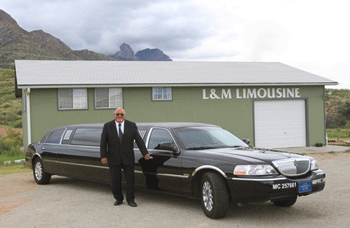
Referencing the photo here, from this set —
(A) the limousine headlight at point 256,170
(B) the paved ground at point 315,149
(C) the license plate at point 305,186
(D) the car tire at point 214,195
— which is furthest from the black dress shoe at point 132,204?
(B) the paved ground at point 315,149

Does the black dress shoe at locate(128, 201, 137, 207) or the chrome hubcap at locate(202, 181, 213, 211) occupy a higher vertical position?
the chrome hubcap at locate(202, 181, 213, 211)

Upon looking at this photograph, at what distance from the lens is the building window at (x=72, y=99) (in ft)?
54.1

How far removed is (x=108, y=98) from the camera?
1708cm

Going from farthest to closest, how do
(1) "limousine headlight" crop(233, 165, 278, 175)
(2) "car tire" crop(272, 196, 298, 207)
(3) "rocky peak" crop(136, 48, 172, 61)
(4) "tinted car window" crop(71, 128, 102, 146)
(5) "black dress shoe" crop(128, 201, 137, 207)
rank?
(3) "rocky peak" crop(136, 48, 172, 61)
(4) "tinted car window" crop(71, 128, 102, 146)
(5) "black dress shoe" crop(128, 201, 137, 207)
(2) "car tire" crop(272, 196, 298, 207)
(1) "limousine headlight" crop(233, 165, 278, 175)

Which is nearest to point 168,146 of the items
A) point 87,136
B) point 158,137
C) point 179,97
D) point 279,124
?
point 158,137

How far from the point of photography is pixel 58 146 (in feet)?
31.6

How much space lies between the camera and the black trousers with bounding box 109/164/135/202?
7258 millimetres

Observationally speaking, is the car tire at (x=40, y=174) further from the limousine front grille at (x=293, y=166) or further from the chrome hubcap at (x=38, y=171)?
the limousine front grille at (x=293, y=166)

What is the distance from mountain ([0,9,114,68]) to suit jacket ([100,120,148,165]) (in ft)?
225

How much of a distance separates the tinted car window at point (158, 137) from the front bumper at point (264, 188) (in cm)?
175

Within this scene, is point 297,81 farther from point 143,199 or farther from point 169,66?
point 143,199

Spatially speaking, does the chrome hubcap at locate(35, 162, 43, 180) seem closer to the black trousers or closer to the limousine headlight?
the black trousers

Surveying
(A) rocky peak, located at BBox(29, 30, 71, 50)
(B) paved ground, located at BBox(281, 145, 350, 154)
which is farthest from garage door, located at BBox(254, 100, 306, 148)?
(A) rocky peak, located at BBox(29, 30, 71, 50)

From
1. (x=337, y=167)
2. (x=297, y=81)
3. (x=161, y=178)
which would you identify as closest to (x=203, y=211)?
(x=161, y=178)
